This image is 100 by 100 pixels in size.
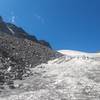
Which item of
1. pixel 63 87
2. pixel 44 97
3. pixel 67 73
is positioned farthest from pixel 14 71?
pixel 44 97

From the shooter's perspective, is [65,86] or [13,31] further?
[13,31]

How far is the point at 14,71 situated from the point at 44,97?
969 cm

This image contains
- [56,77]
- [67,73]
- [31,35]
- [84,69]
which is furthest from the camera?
[31,35]

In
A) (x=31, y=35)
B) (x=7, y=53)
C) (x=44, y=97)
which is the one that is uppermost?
(x=31, y=35)

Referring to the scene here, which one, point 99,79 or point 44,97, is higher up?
point 99,79

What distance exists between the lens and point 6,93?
851 inches

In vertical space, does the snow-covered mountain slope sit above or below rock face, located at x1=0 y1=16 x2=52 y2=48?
below

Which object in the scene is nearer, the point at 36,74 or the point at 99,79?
the point at 99,79

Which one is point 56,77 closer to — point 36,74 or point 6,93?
point 36,74

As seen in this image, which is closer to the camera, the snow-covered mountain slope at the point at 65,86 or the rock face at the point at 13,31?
the snow-covered mountain slope at the point at 65,86

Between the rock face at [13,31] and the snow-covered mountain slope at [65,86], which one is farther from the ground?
the rock face at [13,31]

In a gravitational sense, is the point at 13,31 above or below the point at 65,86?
above

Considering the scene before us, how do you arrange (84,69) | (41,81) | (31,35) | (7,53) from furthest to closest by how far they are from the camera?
1. (31,35)
2. (7,53)
3. (84,69)
4. (41,81)

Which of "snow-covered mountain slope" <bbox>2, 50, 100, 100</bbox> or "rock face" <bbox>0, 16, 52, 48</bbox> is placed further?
"rock face" <bbox>0, 16, 52, 48</bbox>
